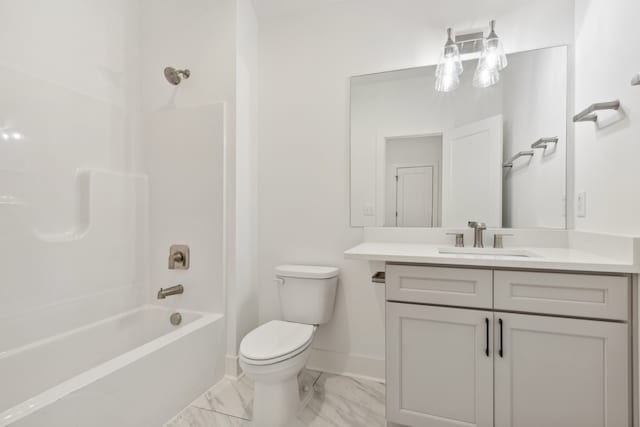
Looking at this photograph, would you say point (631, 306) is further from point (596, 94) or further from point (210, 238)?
point (210, 238)

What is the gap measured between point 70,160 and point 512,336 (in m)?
2.39

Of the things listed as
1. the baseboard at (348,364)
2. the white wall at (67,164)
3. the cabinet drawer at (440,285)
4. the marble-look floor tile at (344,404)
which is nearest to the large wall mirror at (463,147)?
the cabinet drawer at (440,285)

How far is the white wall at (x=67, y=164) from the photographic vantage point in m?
1.49

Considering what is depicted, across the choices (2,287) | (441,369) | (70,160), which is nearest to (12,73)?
(70,160)

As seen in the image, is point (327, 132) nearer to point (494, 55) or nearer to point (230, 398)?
point (494, 55)

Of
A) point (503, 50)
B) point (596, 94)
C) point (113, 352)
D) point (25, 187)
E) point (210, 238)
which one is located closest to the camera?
point (596, 94)

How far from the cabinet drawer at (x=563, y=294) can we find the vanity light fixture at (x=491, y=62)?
3.74ft

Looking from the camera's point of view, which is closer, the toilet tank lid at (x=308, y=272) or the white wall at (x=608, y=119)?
the white wall at (x=608, y=119)

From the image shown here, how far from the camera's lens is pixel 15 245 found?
4.88 feet

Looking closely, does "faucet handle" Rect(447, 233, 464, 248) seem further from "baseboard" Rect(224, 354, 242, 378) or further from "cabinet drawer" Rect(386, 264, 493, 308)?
"baseboard" Rect(224, 354, 242, 378)

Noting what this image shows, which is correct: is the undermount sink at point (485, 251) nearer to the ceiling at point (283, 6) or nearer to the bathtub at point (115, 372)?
the bathtub at point (115, 372)

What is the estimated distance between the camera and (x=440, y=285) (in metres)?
1.33

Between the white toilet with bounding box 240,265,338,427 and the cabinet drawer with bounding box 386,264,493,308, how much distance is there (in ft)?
1.85

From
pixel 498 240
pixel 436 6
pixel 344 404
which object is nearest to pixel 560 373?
pixel 498 240
